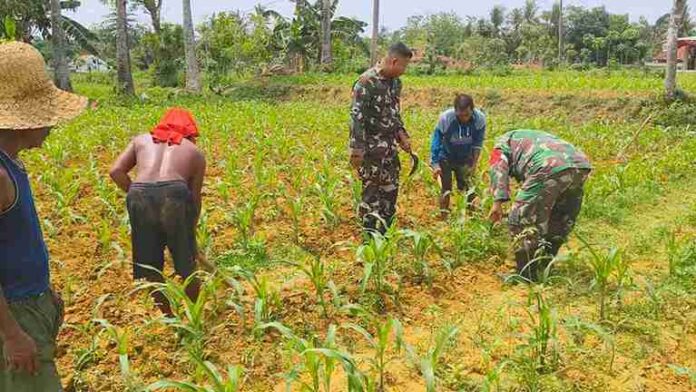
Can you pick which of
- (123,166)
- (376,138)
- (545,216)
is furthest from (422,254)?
(123,166)

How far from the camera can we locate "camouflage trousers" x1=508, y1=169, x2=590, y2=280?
4.16 metres

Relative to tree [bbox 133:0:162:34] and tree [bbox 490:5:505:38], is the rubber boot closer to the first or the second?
tree [bbox 133:0:162:34]

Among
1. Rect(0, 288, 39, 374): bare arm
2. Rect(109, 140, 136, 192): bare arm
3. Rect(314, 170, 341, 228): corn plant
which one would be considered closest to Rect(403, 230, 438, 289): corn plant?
Rect(314, 170, 341, 228): corn plant

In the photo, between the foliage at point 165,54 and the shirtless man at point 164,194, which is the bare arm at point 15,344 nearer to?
the shirtless man at point 164,194

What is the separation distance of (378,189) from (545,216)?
1470 mm

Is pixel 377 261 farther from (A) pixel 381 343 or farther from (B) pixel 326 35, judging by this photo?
(B) pixel 326 35

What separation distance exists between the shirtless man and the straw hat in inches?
49.1

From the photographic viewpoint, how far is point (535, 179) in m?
4.16

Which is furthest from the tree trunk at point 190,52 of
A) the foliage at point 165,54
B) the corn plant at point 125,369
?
the corn plant at point 125,369

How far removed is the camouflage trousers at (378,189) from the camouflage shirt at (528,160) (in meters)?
1.08

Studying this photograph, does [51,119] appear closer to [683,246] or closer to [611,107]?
[683,246]

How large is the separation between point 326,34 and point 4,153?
77.8 feet

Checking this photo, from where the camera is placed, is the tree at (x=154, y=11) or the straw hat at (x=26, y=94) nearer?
the straw hat at (x=26, y=94)

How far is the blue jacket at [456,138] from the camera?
5793 millimetres
